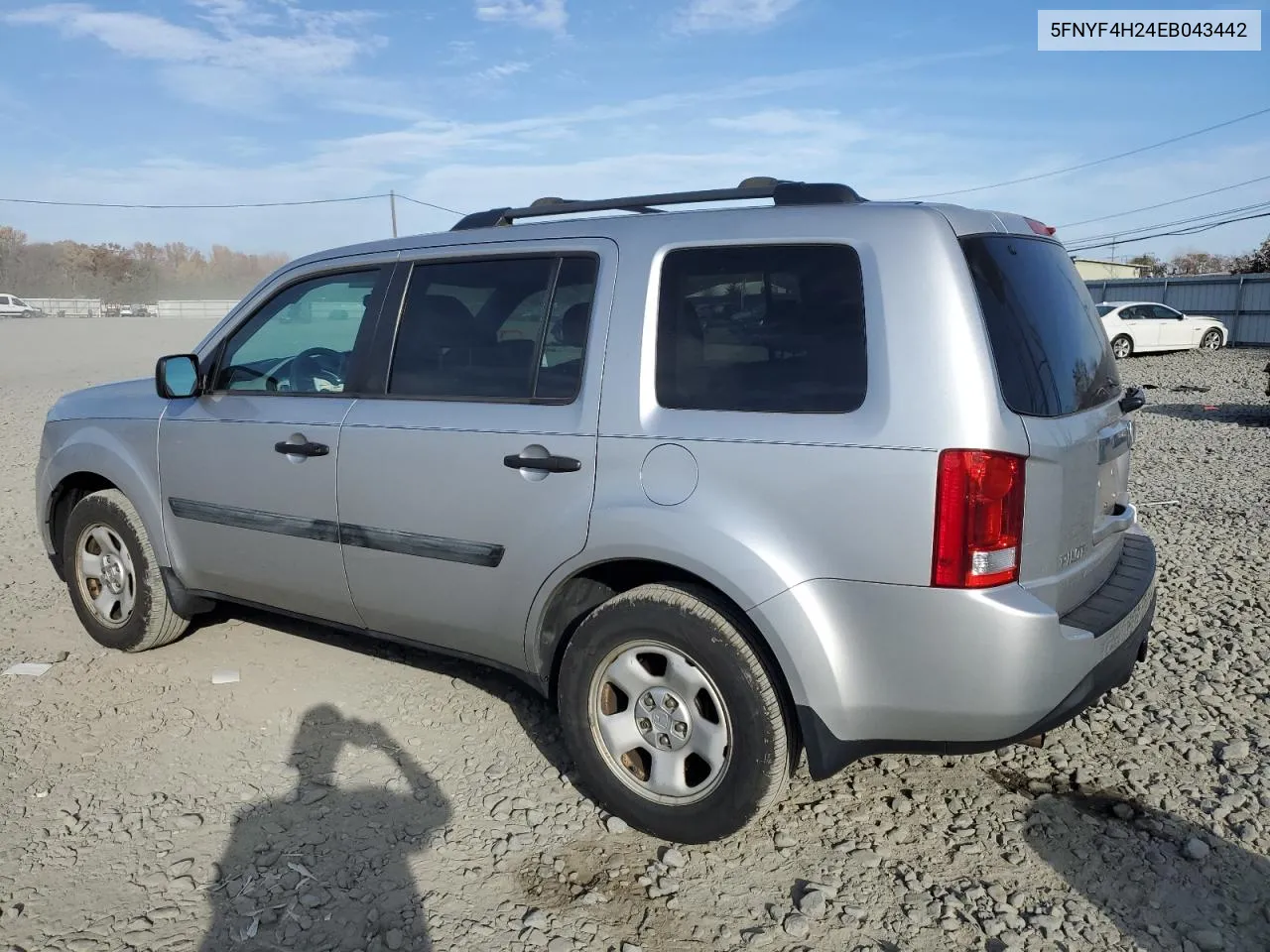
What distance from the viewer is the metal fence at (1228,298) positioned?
28578 millimetres

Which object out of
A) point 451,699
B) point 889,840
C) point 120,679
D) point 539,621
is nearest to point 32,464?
point 120,679

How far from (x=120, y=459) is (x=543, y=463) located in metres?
2.44

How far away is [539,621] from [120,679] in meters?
2.30

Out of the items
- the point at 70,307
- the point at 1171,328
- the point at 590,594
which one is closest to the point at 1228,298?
the point at 1171,328

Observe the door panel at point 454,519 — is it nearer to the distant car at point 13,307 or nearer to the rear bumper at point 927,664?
the rear bumper at point 927,664

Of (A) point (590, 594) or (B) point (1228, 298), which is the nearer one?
(A) point (590, 594)

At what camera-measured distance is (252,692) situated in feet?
14.1

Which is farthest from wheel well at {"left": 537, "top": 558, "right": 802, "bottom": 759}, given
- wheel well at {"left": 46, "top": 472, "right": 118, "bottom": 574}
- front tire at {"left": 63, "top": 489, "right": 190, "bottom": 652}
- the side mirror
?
wheel well at {"left": 46, "top": 472, "right": 118, "bottom": 574}

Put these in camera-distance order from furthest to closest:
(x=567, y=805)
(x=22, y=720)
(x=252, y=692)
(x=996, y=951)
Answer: (x=252, y=692) → (x=22, y=720) → (x=567, y=805) → (x=996, y=951)

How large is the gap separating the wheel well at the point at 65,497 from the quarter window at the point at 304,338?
1041 mm

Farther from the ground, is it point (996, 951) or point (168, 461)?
point (168, 461)

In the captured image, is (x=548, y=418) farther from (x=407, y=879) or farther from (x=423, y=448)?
(x=407, y=879)

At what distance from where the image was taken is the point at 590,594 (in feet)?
10.8

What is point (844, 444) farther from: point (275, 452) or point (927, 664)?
point (275, 452)
